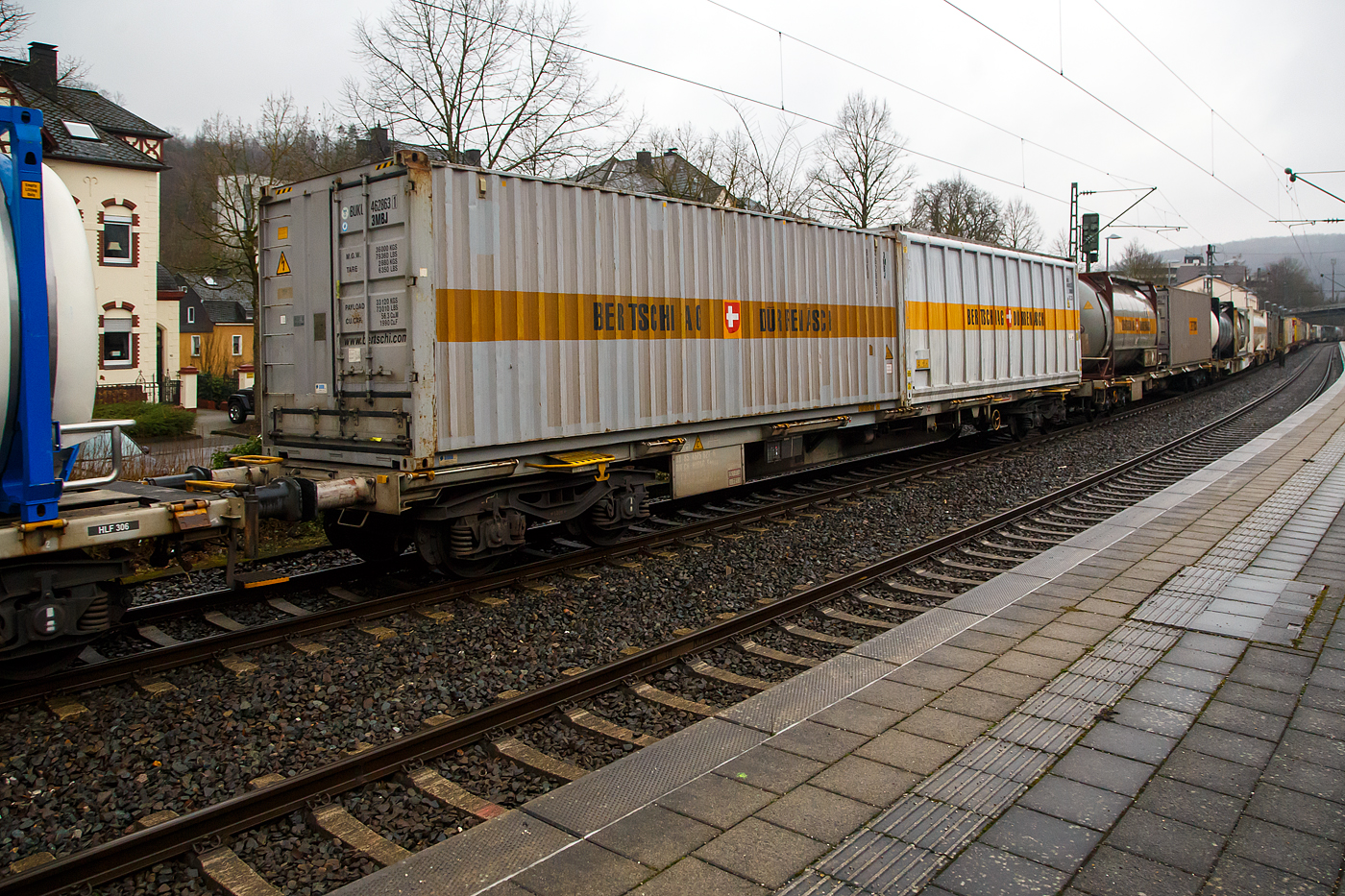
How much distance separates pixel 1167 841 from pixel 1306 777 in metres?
1.05

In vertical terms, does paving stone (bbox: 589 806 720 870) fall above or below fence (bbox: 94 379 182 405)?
below

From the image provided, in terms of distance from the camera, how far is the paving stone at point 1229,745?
13.2 feet

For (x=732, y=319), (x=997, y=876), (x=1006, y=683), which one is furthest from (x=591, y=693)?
(x=732, y=319)

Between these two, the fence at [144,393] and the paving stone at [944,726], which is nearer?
the paving stone at [944,726]

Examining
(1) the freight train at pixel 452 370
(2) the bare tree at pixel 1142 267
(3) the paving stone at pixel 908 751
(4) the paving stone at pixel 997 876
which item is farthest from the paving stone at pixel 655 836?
(2) the bare tree at pixel 1142 267

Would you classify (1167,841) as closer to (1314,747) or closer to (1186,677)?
(1314,747)

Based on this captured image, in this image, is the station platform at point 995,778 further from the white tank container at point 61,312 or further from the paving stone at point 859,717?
the white tank container at point 61,312

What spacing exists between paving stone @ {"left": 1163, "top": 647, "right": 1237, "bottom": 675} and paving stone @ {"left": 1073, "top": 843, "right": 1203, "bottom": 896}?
241 centimetres

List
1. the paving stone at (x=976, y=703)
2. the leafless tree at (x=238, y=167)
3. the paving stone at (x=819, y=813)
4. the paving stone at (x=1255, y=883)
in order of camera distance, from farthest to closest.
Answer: the leafless tree at (x=238, y=167) < the paving stone at (x=976, y=703) < the paving stone at (x=819, y=813) < the paving stone at (x=1255, y=883)

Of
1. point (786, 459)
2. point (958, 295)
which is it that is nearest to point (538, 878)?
point (786, 459)

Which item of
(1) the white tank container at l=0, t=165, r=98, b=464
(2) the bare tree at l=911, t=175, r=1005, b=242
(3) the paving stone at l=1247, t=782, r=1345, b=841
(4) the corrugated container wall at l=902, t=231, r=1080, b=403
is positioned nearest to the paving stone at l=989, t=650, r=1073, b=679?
(3) the paving stone at l=1247, t=782, r=1345, b=841

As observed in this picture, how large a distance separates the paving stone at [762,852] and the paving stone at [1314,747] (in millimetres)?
2504

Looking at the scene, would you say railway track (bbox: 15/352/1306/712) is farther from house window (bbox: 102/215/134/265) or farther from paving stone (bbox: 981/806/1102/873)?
house window (bbox: 102/215/134/265)

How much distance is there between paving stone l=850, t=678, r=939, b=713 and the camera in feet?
15.6
